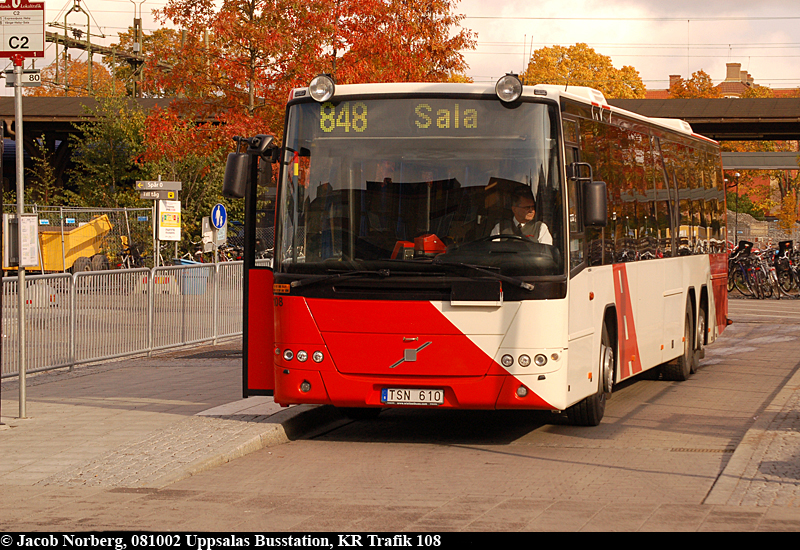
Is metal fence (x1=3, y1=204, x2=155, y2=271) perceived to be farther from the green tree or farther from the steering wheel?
the steering wheel

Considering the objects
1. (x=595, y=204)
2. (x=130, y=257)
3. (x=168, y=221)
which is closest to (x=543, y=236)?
(x=595, y=204)

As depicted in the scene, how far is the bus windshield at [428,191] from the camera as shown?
8.99 metres

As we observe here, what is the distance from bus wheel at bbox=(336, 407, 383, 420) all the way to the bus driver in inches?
110

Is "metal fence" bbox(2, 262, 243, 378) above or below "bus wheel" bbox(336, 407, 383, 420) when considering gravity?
above

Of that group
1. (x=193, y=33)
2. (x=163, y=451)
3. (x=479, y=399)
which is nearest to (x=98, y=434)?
(x=163, y=451)

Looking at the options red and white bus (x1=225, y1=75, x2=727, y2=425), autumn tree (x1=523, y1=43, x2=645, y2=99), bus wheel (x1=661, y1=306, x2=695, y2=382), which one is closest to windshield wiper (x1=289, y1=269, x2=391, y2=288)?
red and white bus (x1=225, y1=75, x2=727, y2=425)

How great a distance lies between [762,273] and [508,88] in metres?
25.4

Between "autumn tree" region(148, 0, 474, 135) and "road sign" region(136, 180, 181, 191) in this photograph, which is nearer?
"autumn tree" region(148, 0, 474, 135)

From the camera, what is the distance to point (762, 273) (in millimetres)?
32688

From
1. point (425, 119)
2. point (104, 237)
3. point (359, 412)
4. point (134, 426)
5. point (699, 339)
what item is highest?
point (425, 119)

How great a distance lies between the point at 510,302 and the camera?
8930 millimetres

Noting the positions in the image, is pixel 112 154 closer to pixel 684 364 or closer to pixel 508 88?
pixel 684 364

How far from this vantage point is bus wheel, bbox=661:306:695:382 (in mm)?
14156

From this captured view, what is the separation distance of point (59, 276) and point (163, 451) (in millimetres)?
6597
